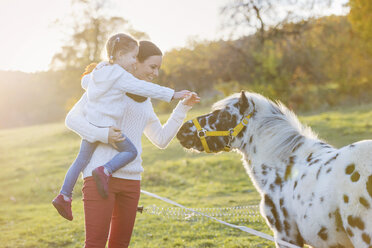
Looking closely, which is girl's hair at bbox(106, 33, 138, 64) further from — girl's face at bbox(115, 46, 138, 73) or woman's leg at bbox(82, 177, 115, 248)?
woman's leg at bbox(82, 177, 115, 248)

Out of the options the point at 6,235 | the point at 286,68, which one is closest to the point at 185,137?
the point at 6,235

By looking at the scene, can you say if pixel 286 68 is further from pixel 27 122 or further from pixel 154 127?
pixel 27 122

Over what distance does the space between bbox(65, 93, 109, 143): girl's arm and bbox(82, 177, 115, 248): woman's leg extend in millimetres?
331

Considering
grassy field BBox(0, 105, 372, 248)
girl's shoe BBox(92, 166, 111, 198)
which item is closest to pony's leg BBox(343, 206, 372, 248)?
girl's shoe BBox(92, 166, 111, 198)

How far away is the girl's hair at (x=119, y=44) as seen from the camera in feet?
9.90

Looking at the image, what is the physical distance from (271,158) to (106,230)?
170 centimetres

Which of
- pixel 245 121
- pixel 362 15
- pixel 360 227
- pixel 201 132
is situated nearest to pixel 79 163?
pixel 201 132

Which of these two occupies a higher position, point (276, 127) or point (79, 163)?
point (276, 127)

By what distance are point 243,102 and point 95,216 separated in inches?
71.6

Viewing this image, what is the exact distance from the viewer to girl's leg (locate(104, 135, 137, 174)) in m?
2.91

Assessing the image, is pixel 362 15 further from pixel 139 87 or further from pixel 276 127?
pixel 139 87

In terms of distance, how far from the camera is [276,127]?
3.66 m

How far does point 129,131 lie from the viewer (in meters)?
3.19

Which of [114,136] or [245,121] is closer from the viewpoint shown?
[114,136]
